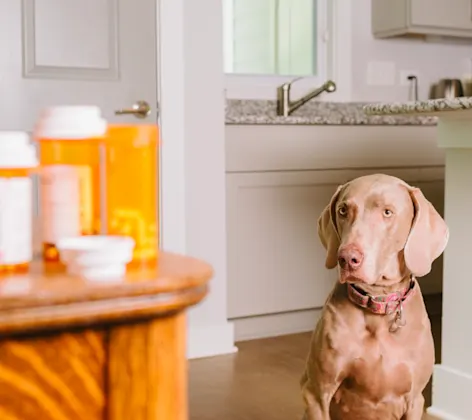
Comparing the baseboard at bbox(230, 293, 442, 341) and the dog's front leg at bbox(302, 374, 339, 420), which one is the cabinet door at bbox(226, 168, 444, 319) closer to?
the baseboard at bbox(230, 293, 442, 341)

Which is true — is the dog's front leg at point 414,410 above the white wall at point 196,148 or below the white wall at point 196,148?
below

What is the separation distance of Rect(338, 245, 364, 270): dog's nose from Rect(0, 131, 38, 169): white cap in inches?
39.6

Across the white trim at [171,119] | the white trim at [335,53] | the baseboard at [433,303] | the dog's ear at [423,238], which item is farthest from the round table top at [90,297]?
the white trim at [335,53]

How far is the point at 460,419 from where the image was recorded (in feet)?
7.89

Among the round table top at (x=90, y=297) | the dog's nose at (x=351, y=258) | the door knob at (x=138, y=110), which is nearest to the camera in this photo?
the round table top at (x=90, y=297)

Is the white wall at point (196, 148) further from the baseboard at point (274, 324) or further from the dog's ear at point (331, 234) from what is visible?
the dog's ear at point (331, 234)

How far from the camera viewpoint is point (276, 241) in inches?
140

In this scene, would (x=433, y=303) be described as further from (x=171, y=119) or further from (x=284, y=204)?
(x=171, y=119)

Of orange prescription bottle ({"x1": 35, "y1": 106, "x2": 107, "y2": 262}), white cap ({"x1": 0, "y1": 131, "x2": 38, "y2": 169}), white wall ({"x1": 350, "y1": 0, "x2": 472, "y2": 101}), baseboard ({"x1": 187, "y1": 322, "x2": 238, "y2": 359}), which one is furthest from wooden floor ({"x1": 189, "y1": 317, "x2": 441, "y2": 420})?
white cap ({"x1": 0, "y1": 131, "x2": 38, "y2": 169})

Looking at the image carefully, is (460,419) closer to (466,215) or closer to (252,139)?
(466,215)

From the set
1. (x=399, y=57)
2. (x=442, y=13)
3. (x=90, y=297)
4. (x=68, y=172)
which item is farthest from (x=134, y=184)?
(x=399, y=57)

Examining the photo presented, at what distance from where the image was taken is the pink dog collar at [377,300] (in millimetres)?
1796

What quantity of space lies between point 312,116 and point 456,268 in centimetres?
172

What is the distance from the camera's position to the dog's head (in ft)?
5.63
